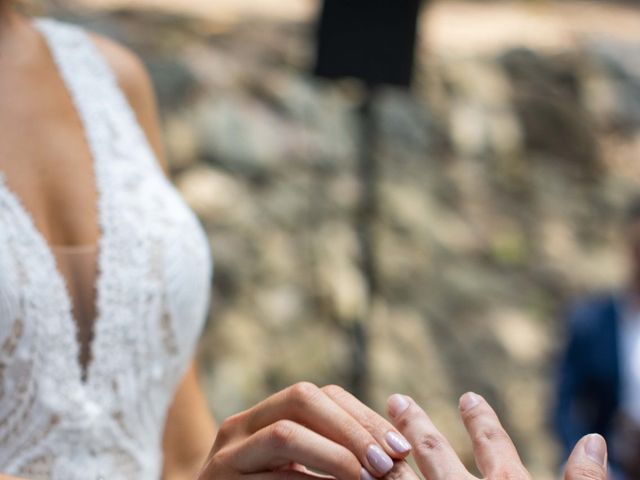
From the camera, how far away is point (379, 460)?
3.26 feet

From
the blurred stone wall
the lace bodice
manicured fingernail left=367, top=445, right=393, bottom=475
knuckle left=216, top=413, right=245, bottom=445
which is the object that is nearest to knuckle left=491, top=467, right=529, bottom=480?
manicured fingernail left=367, top=445, right=393, bottom=475

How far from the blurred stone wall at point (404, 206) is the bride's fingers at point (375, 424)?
3338 millimetres

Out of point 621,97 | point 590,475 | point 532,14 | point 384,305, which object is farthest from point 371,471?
point 532,14

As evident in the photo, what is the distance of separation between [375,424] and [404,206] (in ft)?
14.8

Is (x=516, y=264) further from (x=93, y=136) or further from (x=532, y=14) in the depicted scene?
(x=93, y=136)

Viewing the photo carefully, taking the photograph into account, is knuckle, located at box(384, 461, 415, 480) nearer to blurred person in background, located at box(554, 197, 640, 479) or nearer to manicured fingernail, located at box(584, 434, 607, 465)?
manicured fingernail, located at box(584, 434, 607, 465)

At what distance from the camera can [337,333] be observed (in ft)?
15.7

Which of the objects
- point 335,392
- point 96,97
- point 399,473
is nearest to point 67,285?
point 96,97

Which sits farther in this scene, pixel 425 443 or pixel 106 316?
pixel 106 316

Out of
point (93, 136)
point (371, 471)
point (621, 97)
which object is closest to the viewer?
point (371, 471)

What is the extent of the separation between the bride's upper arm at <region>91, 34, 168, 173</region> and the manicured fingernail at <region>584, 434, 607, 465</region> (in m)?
0.81

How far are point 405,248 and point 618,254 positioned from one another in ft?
4.19

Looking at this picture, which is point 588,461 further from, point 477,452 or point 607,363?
point 607,363

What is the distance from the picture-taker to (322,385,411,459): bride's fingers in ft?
3.29
